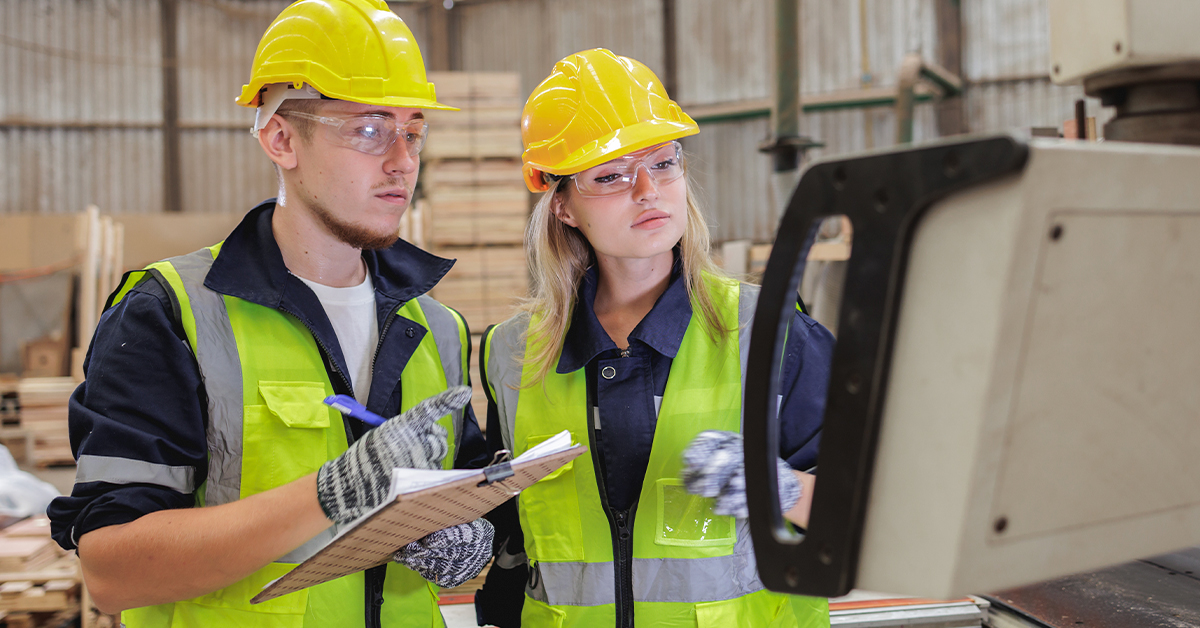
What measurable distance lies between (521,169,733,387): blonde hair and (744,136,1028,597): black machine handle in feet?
3.43

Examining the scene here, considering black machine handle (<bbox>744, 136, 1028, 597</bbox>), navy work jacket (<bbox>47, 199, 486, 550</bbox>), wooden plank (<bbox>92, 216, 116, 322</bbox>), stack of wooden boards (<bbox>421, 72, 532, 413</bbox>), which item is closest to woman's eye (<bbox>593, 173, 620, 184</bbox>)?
navy work jacket (<bbox>47, 199, 486, 550</bbox>)

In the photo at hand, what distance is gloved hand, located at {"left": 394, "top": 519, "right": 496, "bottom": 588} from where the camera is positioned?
178 cm

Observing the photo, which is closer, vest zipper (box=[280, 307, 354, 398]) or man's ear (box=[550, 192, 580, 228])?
vest zipper (box=[280, 307, 354, 398])

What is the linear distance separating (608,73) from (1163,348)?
149cm

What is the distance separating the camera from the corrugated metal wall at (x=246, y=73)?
10.9 m

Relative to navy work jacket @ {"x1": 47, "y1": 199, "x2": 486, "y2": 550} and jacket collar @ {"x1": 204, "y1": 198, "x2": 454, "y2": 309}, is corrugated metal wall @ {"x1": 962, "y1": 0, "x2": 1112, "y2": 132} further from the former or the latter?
navy work jacket @ {"x1": 47, "y1": 199, "x2": 486, "y2": 550}

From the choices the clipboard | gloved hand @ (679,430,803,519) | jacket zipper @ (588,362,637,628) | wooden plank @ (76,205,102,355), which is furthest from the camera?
wooden plank @ (76,205,102,355)

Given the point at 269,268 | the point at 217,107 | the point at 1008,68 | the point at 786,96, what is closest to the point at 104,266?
the point at 217,107

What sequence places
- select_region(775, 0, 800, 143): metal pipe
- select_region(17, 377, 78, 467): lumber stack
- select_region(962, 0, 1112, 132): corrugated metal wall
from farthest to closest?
select_region(962, 0, 1112, 132): corrugated metal wall → select_region(17, 377, 78, 467): lumber stack → select_region(775, 0, 800, 143): metal pipe

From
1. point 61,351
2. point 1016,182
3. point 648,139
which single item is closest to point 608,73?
point 648,139

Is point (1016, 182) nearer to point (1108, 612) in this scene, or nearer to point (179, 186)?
point (1108, 612)

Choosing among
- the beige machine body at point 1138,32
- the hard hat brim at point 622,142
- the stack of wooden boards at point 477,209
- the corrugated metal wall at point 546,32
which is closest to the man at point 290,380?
the hard hat brim at point 622,142

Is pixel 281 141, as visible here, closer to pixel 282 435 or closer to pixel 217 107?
pixel 282 435

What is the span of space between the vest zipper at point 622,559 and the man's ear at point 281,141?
43.0 inches
